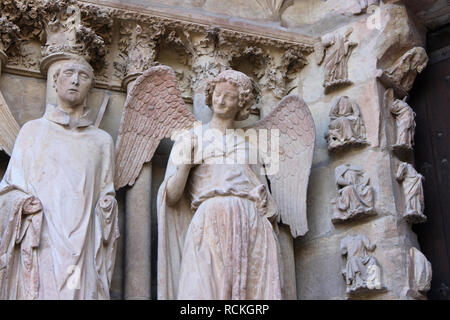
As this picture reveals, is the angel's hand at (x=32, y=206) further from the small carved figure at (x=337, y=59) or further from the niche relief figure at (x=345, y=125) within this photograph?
the small carved figure at (x=337, y=59)

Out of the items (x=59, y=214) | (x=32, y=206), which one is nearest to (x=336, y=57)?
(x=59, y=214)

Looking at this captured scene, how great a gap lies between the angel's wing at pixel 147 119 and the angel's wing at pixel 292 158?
56cm

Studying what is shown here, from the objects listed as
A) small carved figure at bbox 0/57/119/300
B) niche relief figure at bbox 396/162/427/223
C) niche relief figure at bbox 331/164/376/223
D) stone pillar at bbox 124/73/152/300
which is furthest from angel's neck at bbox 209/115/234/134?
niche relief figure at bbox 396/162/427/223

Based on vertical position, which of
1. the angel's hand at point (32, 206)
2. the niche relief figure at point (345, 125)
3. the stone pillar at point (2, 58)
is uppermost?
the stone pillar at point (2, 58)

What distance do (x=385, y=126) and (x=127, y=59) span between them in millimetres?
1764

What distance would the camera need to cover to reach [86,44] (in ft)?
22.5

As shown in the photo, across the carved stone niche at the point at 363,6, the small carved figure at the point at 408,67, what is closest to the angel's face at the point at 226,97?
the small carved figure at the point at 408,67

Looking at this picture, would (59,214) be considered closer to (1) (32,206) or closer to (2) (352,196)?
(1) (32,206)

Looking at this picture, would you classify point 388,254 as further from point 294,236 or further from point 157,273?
point 157,273

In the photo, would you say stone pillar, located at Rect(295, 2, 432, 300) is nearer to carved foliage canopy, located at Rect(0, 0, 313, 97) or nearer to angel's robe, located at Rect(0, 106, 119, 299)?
carved foliage canopy, located at Rect(0, 0, 313, 97)

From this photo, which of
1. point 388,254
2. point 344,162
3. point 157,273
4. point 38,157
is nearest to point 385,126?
point 344,162

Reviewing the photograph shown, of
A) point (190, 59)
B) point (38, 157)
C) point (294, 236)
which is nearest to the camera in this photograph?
point (38, 157)

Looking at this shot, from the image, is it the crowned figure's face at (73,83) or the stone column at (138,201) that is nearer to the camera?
the stone column at (138,201)

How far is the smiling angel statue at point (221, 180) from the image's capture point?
6.08 m
